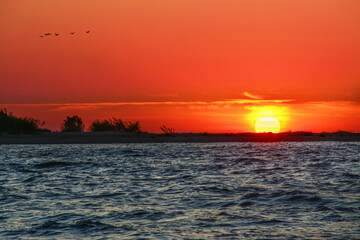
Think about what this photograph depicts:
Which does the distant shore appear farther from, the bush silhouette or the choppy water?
the choppy water

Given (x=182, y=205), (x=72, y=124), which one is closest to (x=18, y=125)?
(x=72, y=124)

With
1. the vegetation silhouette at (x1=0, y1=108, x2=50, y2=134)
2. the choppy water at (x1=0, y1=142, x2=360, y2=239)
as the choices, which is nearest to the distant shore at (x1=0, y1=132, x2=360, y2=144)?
the vegetation silhouette at (x1=0, y1=108, x2=50, y2=134)

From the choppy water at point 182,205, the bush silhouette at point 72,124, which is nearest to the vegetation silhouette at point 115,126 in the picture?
the bush silhouette at point 72,124

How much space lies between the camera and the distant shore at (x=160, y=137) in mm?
71812

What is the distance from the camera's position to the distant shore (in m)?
71.8

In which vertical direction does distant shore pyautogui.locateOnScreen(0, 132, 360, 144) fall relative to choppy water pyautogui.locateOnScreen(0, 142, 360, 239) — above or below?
above

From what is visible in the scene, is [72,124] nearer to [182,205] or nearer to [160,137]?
[160,137]

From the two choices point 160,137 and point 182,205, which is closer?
point 182,205

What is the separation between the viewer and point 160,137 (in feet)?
250

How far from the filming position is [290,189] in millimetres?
18734

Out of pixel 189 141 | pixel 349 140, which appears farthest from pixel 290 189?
pixel 349 140

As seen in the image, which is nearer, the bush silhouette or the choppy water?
the choppy water

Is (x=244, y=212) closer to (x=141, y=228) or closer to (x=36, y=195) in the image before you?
(x=141, y=228)

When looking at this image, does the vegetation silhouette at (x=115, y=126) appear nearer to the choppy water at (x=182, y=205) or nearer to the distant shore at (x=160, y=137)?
the distant shore at (x=160, y=137)
